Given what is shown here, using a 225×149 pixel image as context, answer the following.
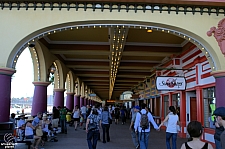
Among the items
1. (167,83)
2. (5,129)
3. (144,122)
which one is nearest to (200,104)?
(167,83)

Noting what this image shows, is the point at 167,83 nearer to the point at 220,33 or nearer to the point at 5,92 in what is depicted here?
the point at 220,33

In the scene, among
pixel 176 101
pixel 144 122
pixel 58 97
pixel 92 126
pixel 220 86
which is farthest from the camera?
pixel 58 97

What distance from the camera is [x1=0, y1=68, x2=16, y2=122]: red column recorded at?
24.3 ft

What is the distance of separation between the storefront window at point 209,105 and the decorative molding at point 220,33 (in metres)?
2.86

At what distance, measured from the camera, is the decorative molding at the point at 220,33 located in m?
7.41

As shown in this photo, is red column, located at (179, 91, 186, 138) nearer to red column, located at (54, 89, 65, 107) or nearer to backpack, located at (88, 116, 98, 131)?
backpack, located at (88, 116, 98, 131)

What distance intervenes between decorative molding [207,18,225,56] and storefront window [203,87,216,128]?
A: 2.86m

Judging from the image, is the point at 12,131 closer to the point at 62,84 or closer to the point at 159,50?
the point at 159,50

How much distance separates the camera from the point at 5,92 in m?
7.50

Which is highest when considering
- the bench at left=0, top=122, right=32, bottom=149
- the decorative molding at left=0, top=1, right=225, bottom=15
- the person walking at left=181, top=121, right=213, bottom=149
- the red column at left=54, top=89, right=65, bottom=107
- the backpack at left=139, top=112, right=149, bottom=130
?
the decorative molding at left=0, top=1, right=225, bottom=15

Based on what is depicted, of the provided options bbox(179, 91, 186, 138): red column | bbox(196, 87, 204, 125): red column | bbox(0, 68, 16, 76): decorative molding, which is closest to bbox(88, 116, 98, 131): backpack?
bbox(0, 68, 16, 76): decorative molding

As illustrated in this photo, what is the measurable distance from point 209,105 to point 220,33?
12.5 ft

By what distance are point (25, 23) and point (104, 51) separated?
20.7ft

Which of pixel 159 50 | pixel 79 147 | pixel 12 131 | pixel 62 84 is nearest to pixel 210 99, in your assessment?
pixel 159 50
